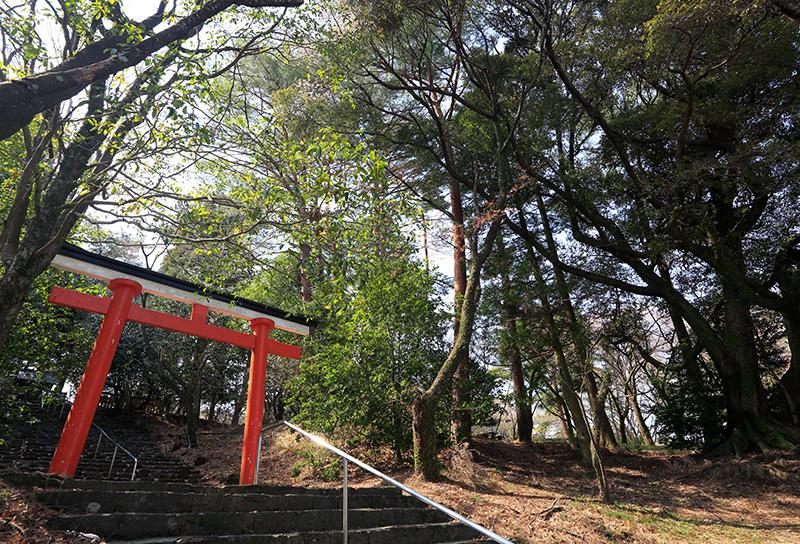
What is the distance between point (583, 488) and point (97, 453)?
12692 millimetres

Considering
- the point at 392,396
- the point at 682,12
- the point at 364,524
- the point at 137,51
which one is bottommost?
the point at 364,524

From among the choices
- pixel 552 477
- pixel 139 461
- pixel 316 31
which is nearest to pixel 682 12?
pixel 316 31

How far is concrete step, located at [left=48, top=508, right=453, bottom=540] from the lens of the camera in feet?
10.3

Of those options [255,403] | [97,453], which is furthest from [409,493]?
[97,453]

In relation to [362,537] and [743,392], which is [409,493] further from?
[743,392]

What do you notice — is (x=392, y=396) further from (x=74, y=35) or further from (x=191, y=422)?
(x=191, y=422)

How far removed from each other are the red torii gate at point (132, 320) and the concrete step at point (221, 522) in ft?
8.40

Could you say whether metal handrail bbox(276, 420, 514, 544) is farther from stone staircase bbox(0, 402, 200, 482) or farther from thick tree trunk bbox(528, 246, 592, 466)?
stone staircase bbox(0, 402, 200, 482)

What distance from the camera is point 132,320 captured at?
6621 mm

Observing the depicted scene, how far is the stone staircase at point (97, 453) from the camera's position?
9.59 metres

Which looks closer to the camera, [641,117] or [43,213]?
[43,213]

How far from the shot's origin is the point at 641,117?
33.8 ft

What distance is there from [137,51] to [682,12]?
796 cm

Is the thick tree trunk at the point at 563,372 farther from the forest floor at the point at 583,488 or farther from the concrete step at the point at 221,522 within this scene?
the concrete step at the point at 221,522
